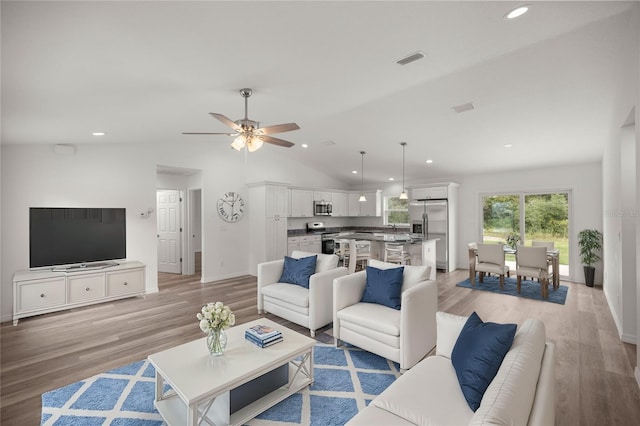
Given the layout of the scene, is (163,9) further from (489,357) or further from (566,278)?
(566,278)

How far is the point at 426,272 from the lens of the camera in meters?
3.22

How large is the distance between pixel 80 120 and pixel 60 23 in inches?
87.0

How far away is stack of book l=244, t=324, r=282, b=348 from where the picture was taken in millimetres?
2391

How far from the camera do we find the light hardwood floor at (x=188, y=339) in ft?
7.62

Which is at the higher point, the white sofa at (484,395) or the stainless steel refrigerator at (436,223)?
the stainless steel refrigerator at (436,223)

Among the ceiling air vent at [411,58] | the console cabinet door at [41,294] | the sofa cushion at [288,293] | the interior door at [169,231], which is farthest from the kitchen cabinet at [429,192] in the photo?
the console cabinet door at [41,294]

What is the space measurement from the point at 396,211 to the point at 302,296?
19.1 feet

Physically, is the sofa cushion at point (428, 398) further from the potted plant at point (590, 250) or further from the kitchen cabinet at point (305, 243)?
the kitchen cabinet at point (305, 243)

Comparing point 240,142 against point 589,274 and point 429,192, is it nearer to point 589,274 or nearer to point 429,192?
point 429,192

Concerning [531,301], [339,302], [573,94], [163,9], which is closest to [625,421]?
[339,302]

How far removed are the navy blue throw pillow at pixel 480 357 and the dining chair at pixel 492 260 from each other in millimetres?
4406

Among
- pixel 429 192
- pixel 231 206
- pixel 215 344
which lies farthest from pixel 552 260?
pixel 231 206

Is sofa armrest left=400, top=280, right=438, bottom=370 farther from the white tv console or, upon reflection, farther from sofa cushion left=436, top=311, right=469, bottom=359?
the white tv console

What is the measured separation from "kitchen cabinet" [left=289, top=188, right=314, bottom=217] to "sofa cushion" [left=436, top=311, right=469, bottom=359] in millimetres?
5693
